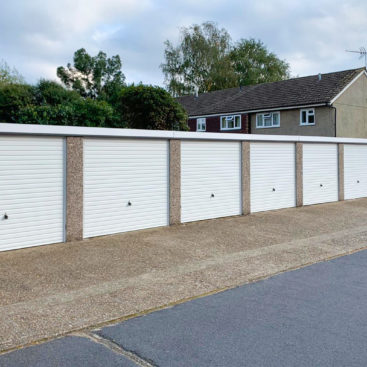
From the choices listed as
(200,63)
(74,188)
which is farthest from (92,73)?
(74,188)

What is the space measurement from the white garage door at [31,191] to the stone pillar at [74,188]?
0.15 metres

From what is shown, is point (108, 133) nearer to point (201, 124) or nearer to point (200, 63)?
point (201, 124)

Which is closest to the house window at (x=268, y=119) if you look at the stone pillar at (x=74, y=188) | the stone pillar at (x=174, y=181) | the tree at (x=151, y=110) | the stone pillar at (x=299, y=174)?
the tree at (x=151, y=110)

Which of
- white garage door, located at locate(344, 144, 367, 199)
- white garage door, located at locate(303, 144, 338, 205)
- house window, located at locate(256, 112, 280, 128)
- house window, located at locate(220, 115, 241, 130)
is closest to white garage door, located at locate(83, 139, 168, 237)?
white garage door, located at locate(303, 144, 338, 205)

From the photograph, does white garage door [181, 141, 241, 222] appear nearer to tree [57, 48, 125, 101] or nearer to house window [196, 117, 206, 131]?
house window [196, 117, 206, 131]

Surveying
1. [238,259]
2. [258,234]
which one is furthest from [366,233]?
[238,259]

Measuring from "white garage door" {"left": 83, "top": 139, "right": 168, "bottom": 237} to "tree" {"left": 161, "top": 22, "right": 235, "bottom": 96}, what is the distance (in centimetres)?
4005

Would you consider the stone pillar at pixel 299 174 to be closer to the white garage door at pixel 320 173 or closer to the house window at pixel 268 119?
the white garage door at pixel 320 173

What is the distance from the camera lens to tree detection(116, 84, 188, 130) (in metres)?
25.7

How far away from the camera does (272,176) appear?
16.6 metres

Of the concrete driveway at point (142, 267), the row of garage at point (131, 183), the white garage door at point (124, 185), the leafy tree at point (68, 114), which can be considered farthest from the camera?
the leafy tree at point (68, 114)

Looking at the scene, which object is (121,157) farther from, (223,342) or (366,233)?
(223,342)

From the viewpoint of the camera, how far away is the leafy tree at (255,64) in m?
54.5

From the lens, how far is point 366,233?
39.8 ft
